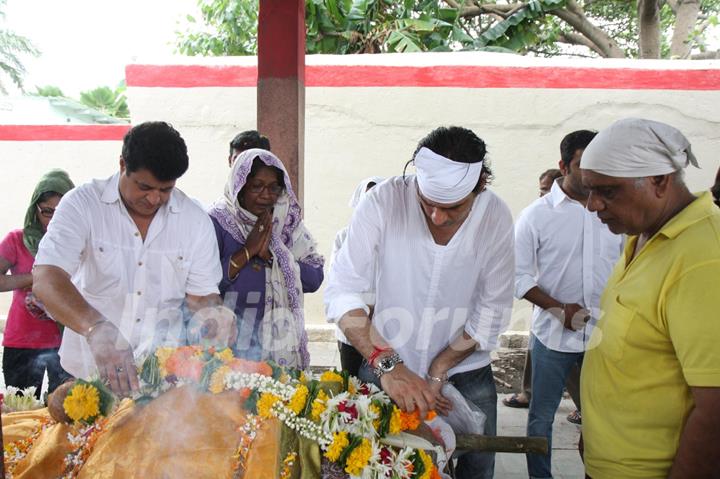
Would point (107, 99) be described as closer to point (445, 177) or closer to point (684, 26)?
point (684, 26)

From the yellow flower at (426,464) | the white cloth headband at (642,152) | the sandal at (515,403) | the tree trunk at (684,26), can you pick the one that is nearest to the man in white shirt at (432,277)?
the yellow flower at (426,464)

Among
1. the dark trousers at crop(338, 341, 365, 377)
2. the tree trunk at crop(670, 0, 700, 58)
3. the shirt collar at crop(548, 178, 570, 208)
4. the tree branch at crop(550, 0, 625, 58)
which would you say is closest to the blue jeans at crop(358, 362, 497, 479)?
the dark trousers at crop(338, 341, 365, 377)

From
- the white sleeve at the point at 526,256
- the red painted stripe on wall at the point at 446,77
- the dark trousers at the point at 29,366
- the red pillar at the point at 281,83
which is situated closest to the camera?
the white sleeve at the point at 526,256

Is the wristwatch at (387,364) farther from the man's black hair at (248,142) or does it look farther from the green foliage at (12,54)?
the green foliage at (12,54)

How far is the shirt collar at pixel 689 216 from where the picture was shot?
1.97m

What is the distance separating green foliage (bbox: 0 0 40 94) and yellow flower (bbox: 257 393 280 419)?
1843 cm

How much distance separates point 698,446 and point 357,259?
56.0 inches

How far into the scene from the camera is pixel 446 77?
739 cm

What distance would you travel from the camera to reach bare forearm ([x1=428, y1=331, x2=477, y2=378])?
2883mm

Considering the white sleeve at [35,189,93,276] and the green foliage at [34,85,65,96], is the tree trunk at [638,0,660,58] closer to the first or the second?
the white sleeve at [35,189,93,276]

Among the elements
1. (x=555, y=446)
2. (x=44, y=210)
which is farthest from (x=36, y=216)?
(x=555, y=446)

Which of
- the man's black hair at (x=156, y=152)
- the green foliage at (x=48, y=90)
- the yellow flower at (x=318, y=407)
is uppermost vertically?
the green foliage at (x=48, y=90)

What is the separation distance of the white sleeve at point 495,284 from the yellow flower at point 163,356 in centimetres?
128

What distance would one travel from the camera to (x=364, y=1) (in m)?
9.38
